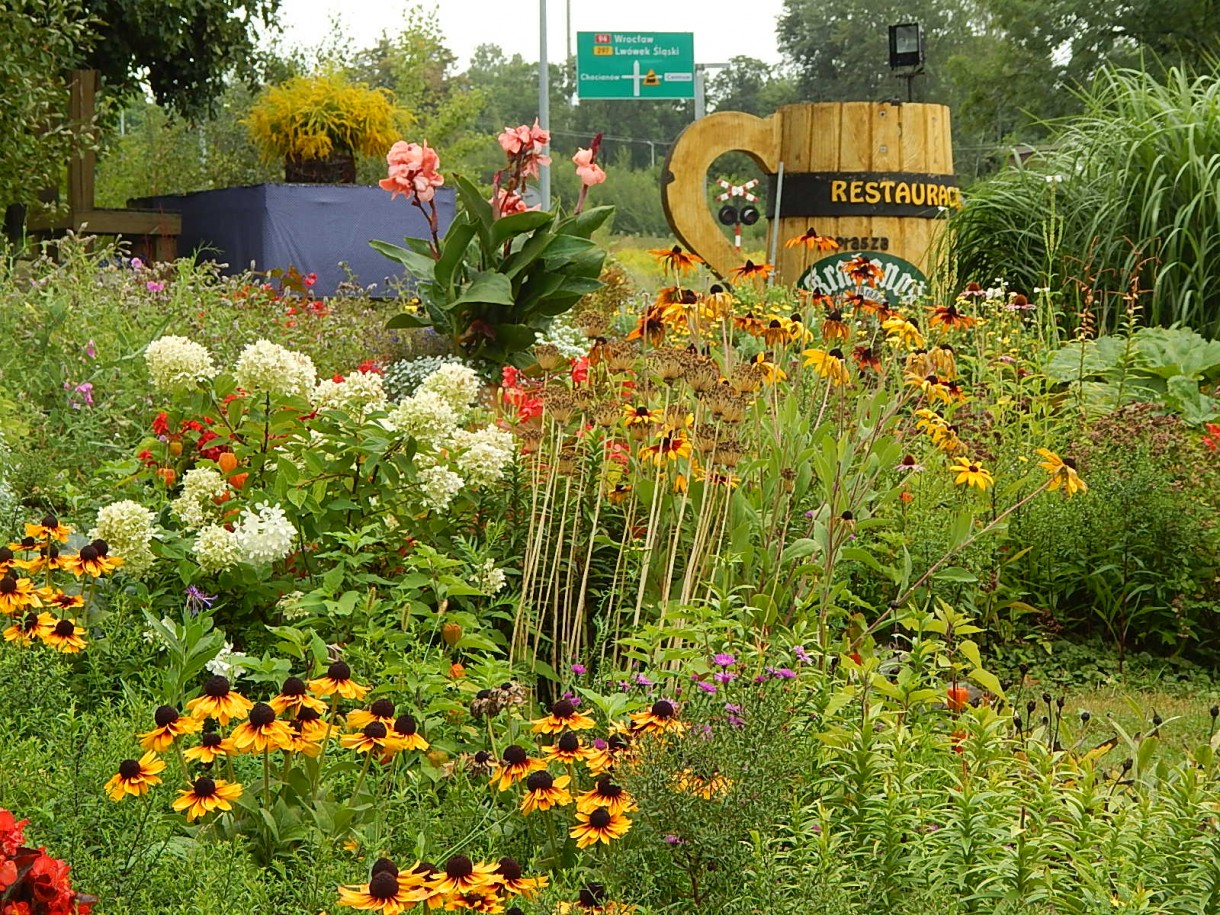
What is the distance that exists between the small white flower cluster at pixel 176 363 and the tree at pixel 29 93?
6546mm

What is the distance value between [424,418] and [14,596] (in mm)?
1035

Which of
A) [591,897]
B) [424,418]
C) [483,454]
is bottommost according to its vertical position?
[591,897]

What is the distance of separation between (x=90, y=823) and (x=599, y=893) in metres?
0.71

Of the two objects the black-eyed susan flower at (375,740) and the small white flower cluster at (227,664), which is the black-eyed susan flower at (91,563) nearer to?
the small white flower cluster at (227,664)

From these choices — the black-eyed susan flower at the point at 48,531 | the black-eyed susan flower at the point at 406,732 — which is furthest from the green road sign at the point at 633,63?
the black-eyed susan flower at the point at 406,732

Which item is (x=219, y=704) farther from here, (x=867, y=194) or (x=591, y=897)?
(x=867, y=194)

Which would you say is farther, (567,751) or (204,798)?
(567,751)

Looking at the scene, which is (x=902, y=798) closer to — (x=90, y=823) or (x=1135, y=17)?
(x=90, y=823)

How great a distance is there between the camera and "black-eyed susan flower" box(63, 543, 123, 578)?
2578 mm

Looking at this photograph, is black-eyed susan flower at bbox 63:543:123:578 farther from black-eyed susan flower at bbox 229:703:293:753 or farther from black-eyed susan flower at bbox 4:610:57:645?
black-eyed susan flower at bbox 229:703:293:753

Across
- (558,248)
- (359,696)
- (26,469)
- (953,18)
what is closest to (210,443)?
(26,469)

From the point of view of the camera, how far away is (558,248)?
6.12m

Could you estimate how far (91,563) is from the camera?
2582 millimetres

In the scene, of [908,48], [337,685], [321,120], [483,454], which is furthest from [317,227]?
[337,685]
